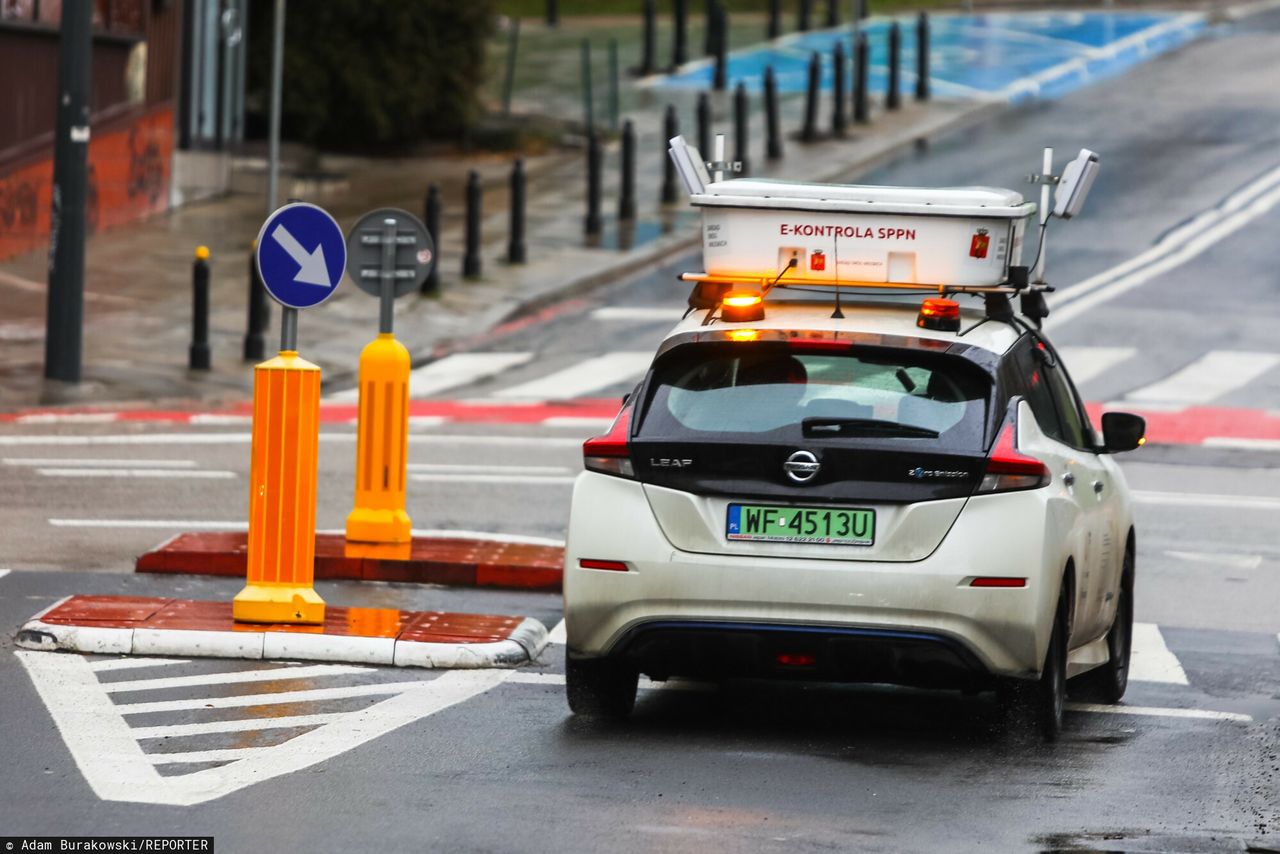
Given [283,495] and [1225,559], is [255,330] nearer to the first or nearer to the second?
[1225,559]

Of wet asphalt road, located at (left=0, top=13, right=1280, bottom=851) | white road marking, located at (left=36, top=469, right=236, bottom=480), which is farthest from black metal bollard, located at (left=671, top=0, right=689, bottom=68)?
white road marking, located at (left=36, top=469, right=236, bottom=480)

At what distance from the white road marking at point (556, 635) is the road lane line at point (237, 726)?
1.92 metres

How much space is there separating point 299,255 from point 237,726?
104 inches

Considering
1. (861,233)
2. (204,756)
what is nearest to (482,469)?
(861,233)

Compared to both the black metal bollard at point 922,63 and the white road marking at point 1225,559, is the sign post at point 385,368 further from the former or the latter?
the black metal bollard at point 922,63

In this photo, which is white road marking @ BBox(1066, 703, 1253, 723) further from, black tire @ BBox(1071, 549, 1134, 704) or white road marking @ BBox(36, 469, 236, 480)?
white road marking @ BBox(36, 469, 236, 480)

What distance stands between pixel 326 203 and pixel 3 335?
832 centimetres

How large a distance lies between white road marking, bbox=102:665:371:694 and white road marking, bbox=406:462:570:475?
20.1 feet

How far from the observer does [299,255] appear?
10.1 meters

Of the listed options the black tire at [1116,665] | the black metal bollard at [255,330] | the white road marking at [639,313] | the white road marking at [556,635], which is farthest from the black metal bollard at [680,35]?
the black tire at [1116,665]

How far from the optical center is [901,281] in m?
8.73

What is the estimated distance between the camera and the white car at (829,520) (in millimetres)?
7816

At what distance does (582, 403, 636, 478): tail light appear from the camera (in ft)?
26.5

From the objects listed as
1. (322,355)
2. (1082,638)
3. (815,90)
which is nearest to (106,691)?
(1082,638)
